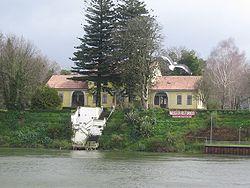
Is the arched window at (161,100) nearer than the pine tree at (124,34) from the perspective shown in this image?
No

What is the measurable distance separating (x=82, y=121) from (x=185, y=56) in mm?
38096

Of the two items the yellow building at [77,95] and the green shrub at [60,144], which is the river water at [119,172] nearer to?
the green shrub at [60,144]

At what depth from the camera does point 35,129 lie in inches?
2255

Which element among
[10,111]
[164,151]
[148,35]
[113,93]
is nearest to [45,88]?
[10,111]

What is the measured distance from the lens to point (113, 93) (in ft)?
220

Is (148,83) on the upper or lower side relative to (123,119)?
upper

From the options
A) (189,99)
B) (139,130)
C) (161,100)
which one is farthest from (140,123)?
(161,100)

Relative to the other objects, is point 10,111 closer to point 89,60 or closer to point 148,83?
point 89,60

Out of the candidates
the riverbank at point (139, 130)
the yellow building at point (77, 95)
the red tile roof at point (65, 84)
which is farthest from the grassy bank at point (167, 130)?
the red tile roof at point (65, 84)

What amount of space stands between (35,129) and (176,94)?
2089cm

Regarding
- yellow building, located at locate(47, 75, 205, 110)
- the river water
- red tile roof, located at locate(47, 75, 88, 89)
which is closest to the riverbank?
the river water

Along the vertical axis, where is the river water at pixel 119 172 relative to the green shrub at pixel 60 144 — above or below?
below

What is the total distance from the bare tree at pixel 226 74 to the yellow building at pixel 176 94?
4021mm

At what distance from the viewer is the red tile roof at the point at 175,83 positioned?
231 ft
